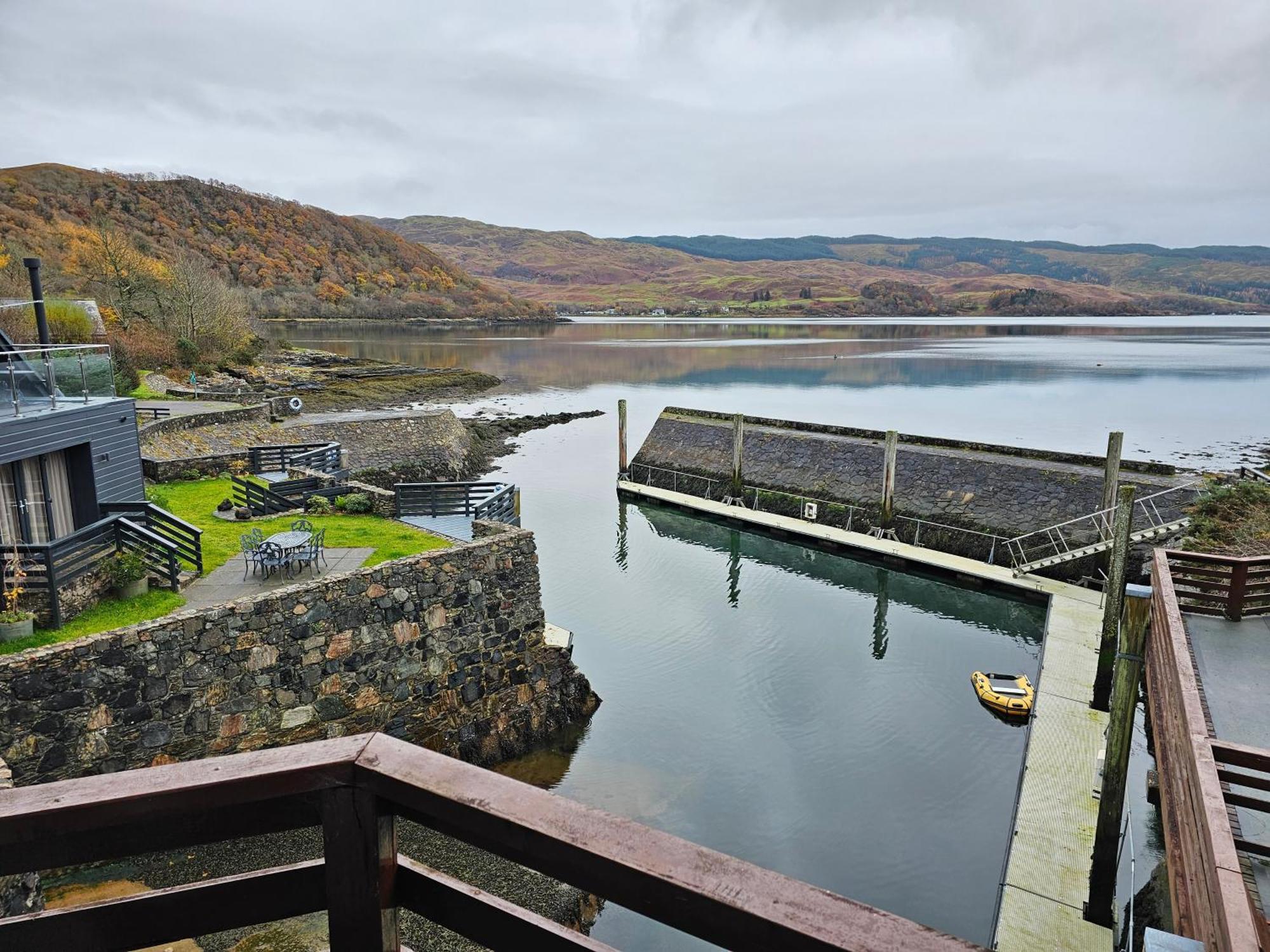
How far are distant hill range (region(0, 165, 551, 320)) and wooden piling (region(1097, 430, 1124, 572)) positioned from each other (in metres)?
85.0

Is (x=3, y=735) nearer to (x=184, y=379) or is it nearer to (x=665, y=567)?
(x=665, y=567)

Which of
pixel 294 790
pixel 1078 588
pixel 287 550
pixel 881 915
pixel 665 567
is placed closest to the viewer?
pixel 881 915

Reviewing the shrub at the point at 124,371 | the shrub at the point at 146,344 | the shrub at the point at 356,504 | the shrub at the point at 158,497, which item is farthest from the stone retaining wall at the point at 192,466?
the shrub at the point at 146,344

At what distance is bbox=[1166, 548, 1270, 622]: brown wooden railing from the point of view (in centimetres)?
1010

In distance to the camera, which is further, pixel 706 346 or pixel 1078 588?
pixel 706 346

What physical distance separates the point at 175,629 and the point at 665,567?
17215 mm

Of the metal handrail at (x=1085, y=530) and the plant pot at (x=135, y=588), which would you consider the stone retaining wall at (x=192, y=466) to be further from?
the metal handrail at (x=1085, y=530)

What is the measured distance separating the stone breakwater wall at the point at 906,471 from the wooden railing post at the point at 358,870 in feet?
85.4

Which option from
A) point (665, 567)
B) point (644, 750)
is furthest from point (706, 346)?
point (644, 750)

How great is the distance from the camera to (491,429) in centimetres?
4812

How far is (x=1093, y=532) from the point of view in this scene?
23.3 meters

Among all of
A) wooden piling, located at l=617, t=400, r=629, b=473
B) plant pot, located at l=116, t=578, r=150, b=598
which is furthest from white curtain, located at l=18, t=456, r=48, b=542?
wooden piling, located at l=617, t=400, r=629, b=473

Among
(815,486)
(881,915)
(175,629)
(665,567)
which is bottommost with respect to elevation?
(665,567)

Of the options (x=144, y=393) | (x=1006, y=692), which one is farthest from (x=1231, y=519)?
(x=144, y=393)
